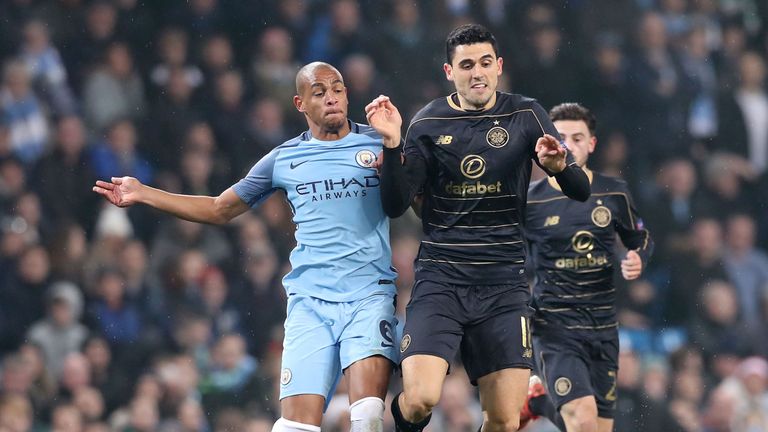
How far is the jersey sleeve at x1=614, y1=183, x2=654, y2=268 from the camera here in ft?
23.6

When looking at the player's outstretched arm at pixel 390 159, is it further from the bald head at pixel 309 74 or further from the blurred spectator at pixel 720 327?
the blurred spectator at pixel 720 327

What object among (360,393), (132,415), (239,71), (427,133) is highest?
(239,71)

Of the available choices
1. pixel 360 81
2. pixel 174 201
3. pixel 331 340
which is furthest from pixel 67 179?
pixel 331 340

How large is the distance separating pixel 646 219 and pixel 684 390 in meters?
1.92

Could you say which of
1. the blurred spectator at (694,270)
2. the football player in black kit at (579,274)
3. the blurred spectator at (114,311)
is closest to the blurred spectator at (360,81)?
the blurred spectator at (114,311)

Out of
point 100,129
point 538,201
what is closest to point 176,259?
point 100,129

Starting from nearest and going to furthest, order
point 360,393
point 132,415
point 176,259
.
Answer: point 360,393 → point 132,415 → point 176,259

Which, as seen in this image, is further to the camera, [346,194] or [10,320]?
→ [10,320]

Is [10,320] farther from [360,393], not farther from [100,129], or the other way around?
[360,393]

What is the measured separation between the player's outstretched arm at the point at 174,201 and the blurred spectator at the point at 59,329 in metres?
3.63

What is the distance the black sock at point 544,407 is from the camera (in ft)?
23.4

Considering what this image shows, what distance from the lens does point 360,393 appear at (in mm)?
5809

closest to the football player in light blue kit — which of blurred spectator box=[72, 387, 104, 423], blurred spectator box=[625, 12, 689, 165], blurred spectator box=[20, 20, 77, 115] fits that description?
blurred spectator box=[72, 387, 104, 423]

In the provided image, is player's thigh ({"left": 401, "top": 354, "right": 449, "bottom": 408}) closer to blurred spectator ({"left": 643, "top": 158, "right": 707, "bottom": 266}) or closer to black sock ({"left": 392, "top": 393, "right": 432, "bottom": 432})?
black sock ({"left": 392, "top": 393, "right": 432, "bottom": 432})
